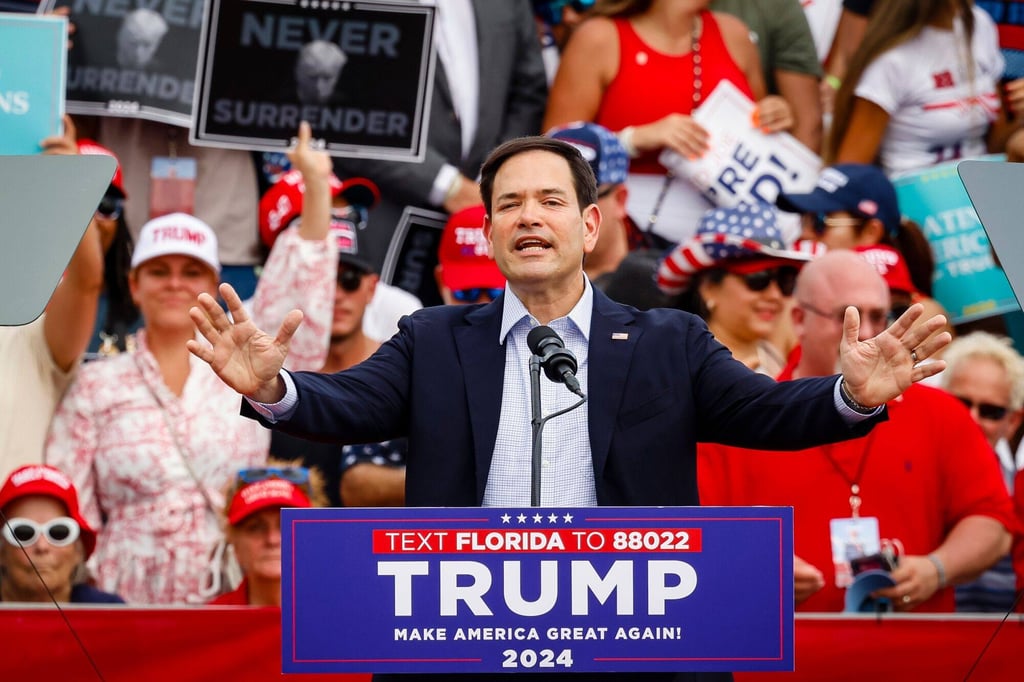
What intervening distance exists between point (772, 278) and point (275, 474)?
1.78 m

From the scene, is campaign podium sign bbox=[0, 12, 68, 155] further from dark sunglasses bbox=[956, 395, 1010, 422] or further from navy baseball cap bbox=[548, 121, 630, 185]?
dark sunglasses bbox=[956, 395, 1010, 422]

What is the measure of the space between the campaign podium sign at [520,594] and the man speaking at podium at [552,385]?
0.19 metres

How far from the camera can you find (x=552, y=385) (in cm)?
287

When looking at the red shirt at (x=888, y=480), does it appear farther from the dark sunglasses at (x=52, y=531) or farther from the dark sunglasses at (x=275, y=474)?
the dark sunglasses at (x=52, y=531)

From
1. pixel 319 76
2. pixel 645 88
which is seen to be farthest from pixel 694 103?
pixel 319 76

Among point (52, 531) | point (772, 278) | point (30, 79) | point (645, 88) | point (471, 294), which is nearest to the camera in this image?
point (52, 531)

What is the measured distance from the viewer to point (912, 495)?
439cm

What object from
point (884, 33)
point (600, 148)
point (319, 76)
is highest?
point (884, 33)

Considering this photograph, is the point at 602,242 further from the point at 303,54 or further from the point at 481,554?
the point at 481,554

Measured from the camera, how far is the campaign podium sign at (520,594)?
98.6 inches

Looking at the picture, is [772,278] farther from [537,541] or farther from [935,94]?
[537,541]

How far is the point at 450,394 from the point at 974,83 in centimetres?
369

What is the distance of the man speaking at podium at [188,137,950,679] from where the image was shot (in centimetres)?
268

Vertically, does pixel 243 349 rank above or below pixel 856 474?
below
